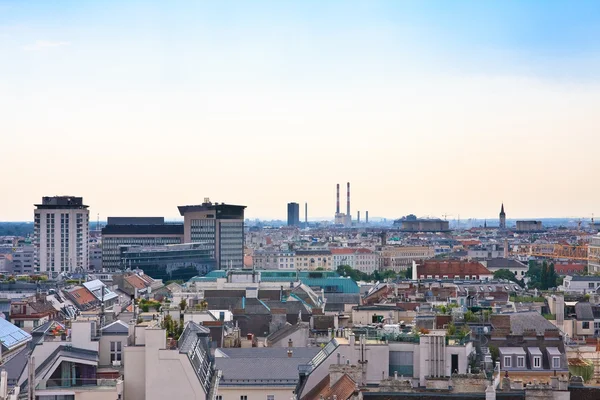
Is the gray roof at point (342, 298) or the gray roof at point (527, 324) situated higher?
the gray roof at point (527, 324)

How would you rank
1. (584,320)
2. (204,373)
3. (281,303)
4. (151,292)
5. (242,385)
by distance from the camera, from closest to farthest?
(204,373) → (242,385) → (584,320) → (281,303) → (151,292)

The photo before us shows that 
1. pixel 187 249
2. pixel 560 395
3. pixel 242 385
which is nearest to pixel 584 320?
pixel 242 385

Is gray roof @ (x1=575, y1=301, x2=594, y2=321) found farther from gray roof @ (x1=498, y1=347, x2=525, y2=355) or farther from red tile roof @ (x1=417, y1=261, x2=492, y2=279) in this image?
red tile roof @ (x1=417, y1=261, x2=492, y2=279)

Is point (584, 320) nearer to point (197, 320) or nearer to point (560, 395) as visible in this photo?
point (197, 320)

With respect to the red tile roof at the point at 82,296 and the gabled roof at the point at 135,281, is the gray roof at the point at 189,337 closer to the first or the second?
the red tile roof at the point at 82,296

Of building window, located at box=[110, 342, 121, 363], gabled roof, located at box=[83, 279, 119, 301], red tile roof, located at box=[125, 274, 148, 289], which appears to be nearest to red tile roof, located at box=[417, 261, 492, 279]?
red tile roof, located at box=[125, 274, 148, 289]

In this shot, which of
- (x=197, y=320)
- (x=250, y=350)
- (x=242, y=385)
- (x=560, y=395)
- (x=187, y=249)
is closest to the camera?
(x=560, y=395)

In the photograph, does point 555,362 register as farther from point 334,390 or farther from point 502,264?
point 502,264

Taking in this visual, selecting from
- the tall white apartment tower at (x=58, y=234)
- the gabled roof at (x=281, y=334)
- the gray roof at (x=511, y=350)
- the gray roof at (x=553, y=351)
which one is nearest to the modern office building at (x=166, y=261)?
the tall white apartment tower at (x=58, y=234)
